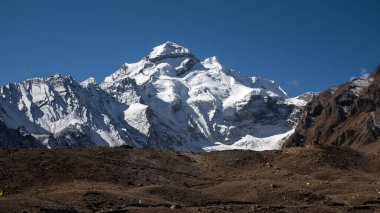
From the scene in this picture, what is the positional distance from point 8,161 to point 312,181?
81.4ft

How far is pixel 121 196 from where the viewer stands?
42.5m

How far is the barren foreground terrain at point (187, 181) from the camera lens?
4159 centimetres

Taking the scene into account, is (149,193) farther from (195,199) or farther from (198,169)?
(198,169)

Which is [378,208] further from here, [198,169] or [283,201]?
[198,169]

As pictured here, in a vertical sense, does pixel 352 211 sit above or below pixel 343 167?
below

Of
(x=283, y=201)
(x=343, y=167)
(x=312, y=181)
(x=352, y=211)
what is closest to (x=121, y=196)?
(x=283, y=201)

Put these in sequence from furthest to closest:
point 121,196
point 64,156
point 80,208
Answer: point 64,156 < point 121,196 < point 80,208

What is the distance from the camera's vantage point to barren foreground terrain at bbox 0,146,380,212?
4159 centimetres

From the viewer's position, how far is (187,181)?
5412 centimetres

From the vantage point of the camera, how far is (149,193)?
45.6 metres

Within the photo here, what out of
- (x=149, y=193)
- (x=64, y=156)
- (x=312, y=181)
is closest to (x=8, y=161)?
(x=64, y=156)

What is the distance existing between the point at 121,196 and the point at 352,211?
15279mm

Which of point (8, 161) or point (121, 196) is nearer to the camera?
point (121, 196)

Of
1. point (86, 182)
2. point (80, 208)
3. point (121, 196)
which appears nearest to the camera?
point (80, 208)
